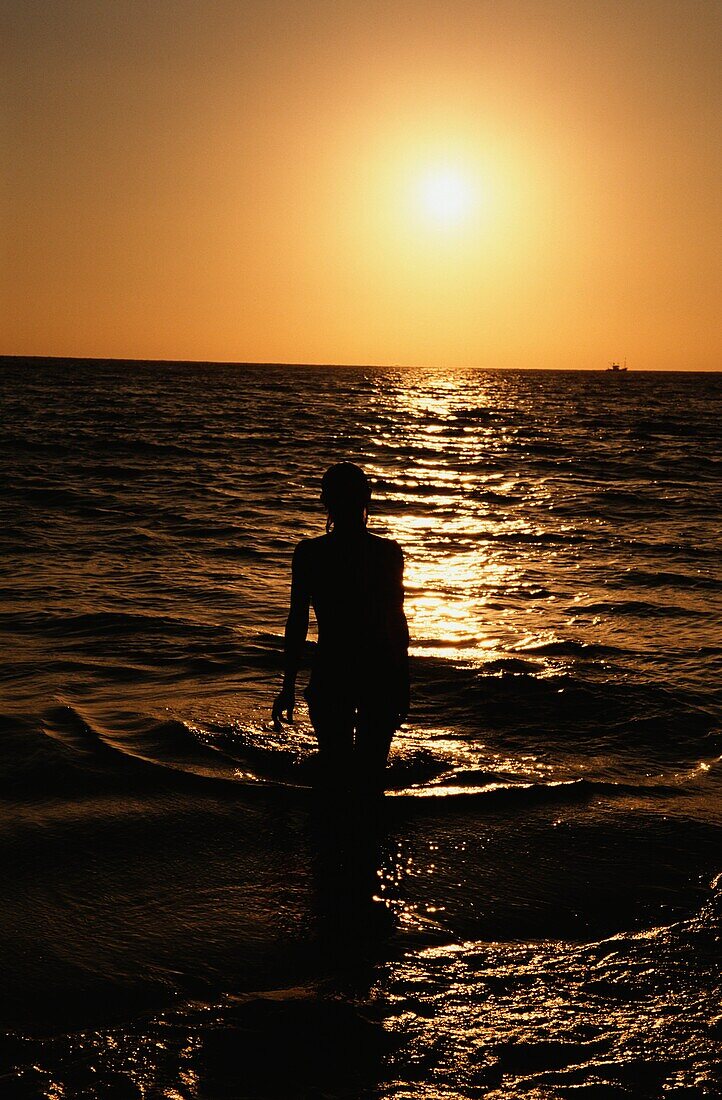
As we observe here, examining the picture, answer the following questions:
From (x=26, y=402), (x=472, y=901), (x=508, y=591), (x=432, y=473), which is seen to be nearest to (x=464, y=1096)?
(x=472, y=901)

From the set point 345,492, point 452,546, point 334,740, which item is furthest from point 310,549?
point 452,546

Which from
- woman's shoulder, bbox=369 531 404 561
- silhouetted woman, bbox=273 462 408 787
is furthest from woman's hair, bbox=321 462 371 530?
woman's shoulder, bbox=369 531 404 561

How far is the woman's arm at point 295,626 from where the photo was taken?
471 cm

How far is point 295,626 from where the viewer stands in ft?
15.8

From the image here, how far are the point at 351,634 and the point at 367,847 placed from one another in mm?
1169

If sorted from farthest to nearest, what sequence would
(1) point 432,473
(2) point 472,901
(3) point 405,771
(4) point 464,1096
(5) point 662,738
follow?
(1) point 432,473 → (5) point 662,738 → (3) point 405,771 → (2) point 472,901 → (4) point 464,1096

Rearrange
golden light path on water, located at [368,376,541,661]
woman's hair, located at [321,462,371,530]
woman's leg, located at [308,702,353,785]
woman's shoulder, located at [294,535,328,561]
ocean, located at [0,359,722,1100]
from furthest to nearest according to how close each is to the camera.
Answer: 1. golden light path on water, located at [368,376,541,661]
2. woman's leg, located at [308,702,353,785]
3. woman's shoulder, located at [294,535,328,561]
4. woman's hair, located at [321,462,371,530]
5. ocean, located at [0,359,722,1100]

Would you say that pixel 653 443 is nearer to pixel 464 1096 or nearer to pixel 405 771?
pixel 405 771

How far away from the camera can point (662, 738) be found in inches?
272

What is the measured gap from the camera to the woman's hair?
4.43 m

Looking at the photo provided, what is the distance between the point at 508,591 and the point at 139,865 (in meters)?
8.10

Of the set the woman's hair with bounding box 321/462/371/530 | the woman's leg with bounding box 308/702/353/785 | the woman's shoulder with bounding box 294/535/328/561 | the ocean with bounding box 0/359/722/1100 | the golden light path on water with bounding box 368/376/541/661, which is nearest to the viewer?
the ocean with bounding box 0/359/722/1100

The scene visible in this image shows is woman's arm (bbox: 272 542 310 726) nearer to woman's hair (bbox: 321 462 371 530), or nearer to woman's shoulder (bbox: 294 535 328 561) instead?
woman's shoulder (bbox: 294 535 328 561)

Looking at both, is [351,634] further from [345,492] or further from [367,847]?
[367,847]
